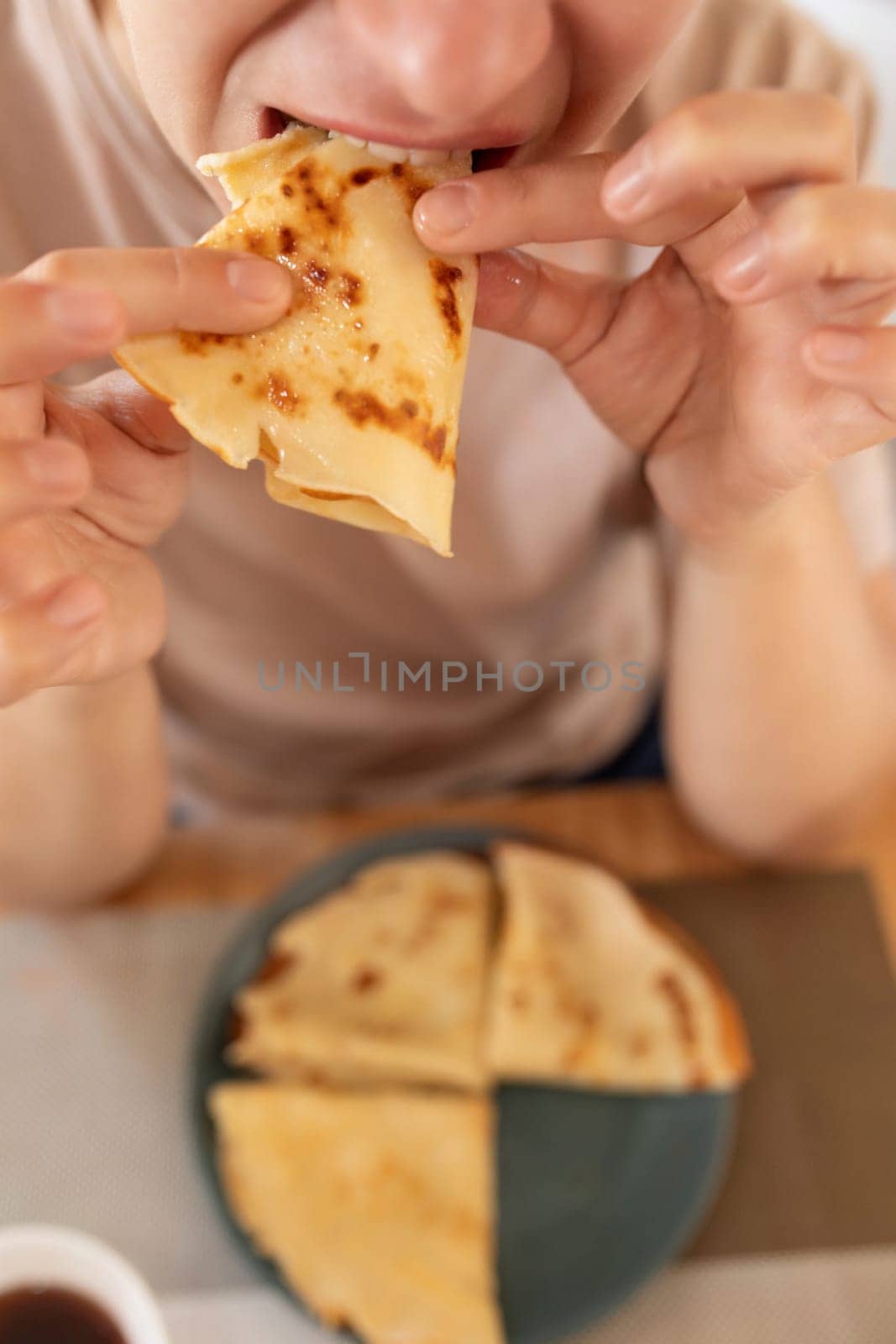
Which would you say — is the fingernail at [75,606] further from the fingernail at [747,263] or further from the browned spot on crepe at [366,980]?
the browned spot on crepe at [366,980]

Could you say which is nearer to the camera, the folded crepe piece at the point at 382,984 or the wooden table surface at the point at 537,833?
the folded crepe piece at the point at 382,984

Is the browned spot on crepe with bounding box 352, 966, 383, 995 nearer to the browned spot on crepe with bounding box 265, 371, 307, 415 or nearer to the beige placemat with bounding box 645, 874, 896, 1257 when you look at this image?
the beige placemat with bounding box 645, 874, 896, 1257

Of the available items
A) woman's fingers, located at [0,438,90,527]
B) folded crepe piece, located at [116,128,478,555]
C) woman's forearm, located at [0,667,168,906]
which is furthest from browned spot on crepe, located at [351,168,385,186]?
woman's forearm, located at [0,667,168,906]

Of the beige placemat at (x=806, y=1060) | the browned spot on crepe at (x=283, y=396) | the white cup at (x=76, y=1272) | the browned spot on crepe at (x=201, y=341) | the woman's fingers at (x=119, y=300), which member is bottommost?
the beige placemat at (x=806, y=1060)

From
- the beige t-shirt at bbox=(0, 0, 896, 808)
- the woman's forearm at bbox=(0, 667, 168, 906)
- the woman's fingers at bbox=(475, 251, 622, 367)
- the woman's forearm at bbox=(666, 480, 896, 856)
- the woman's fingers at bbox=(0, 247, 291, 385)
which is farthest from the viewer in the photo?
the woman's forearm at bbox=(666, 480, 896, 856)

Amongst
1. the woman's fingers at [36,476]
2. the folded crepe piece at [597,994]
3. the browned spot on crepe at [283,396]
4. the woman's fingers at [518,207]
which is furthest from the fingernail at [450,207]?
the folded crepe piece at [597,994]

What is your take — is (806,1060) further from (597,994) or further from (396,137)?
(396,137)

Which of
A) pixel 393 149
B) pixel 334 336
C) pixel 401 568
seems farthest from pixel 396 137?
pixel 401 568
